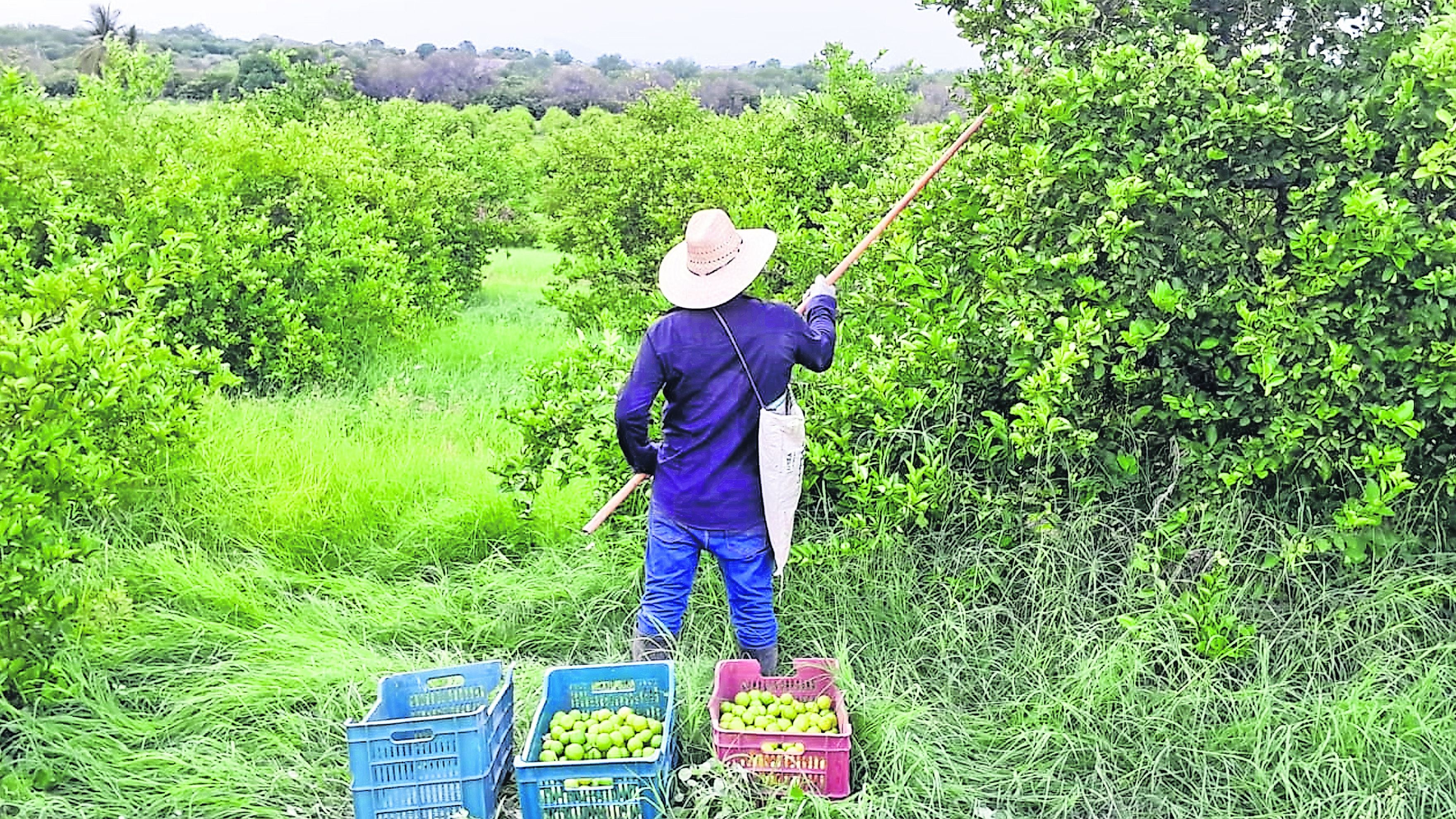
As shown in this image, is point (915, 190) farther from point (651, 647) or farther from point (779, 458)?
point (651, 647)

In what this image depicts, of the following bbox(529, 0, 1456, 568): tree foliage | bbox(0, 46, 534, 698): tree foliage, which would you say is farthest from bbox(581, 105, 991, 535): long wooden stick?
bbox(0, 46, 534, 698): tree foliage

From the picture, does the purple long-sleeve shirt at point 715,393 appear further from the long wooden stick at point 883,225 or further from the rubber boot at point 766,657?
the rubber boot at point 766,657

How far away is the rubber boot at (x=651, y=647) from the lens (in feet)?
12.9

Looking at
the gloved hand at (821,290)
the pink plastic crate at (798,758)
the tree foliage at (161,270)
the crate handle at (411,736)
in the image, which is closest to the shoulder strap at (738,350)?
the gloved hand at (821,290)

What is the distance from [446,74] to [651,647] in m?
53.3

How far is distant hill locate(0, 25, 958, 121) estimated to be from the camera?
120 ft

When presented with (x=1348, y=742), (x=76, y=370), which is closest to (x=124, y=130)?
(x=76, y=370)

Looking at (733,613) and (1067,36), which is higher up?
(1067,36)

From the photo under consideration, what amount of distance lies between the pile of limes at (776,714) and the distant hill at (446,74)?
16.7m

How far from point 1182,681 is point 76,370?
3.87 m

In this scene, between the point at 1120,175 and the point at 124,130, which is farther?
the point at 124,130

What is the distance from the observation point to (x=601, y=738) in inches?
127

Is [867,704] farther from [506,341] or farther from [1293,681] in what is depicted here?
[506,341]

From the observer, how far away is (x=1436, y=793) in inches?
125
